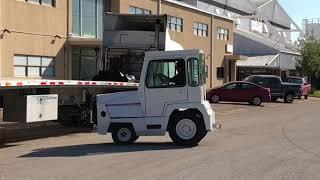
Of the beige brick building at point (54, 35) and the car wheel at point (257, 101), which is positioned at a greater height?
the beige brick building at point (54, 35)

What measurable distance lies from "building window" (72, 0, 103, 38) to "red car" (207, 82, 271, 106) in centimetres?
896

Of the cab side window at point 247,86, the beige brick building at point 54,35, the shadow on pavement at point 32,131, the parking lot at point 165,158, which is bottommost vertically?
the parking lot at point 165,158

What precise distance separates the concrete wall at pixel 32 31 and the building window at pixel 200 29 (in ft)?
67.4

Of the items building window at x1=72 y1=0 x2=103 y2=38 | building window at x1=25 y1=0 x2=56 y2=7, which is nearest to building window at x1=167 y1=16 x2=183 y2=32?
building window at x1=72 y1=0 x2=103 y2=38

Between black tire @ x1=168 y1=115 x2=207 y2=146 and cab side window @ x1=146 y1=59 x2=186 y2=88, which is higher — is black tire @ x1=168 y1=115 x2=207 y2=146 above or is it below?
below

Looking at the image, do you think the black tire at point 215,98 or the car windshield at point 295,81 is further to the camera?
the car windshield at point 295,81

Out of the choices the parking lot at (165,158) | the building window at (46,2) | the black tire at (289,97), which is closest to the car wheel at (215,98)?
the black tire at (289,97)

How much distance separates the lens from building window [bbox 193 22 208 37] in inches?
2053

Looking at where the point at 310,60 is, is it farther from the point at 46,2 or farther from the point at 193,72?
the point at 193,72

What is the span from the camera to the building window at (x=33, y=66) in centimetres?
3025

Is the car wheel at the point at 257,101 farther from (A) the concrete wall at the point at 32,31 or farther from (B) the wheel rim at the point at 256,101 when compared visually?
(A) the concrete wall at the point at 32,31

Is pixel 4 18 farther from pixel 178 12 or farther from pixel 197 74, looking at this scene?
pixel 178 12

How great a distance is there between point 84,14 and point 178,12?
14701mm

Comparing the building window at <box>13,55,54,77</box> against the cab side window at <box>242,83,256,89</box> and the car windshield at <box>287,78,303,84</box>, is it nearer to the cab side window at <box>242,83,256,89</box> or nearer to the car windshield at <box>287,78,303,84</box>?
the cab side window at <box>242,83,256,89</box>
